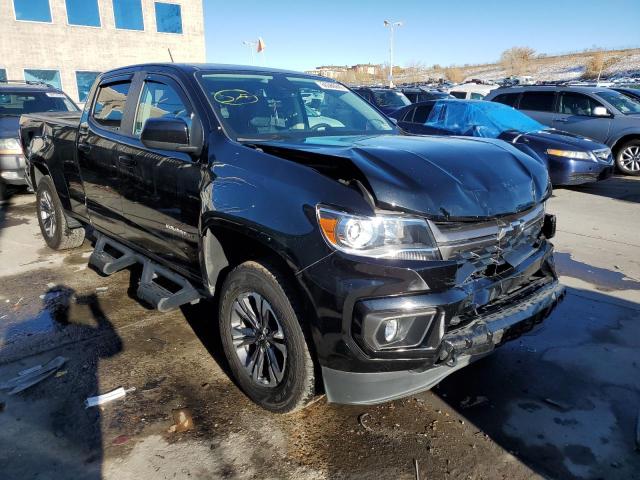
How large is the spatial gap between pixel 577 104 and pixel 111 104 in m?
10.3

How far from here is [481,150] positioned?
291 cm

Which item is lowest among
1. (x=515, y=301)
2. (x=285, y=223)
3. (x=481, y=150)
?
(x=515, y=301)

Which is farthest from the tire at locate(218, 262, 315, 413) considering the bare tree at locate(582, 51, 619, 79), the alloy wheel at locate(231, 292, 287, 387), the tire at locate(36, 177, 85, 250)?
the bare tree at locate(582, 51, 619, 79)

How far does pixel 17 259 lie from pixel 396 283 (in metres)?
5.02

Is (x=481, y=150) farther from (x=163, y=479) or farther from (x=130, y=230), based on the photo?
(x=130, y=230)

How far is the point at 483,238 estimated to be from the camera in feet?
8.24

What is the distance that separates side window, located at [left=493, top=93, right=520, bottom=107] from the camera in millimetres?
12000

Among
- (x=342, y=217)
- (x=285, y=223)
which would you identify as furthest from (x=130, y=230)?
(x=342, y=217)

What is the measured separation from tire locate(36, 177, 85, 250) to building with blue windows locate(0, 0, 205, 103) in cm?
1548

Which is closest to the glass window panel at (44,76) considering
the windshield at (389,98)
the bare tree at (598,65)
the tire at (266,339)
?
the windshield at (389,98)

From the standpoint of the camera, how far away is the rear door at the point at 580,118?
35.4 feet

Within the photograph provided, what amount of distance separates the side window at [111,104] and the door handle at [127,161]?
A: 12.9 inches

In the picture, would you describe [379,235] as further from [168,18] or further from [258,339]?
[168,18]

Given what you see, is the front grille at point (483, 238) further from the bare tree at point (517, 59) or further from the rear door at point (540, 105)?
the bare tree at point (517, 59)
